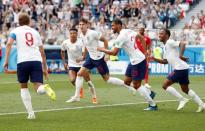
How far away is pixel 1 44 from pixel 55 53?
3.29 m

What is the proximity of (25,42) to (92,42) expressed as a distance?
5057 mm

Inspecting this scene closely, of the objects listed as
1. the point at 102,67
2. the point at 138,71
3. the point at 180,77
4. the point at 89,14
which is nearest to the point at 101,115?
the point at 138,71

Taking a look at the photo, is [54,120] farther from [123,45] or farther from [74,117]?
[123,45]

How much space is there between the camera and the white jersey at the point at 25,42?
49.6 ft

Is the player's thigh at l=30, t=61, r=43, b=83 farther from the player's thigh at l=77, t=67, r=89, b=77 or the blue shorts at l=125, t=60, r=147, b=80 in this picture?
the player's thigh at l=77, t=67, r=89, b=77

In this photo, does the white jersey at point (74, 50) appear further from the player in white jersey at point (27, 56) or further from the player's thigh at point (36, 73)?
the player's thigh at point (36, 73)

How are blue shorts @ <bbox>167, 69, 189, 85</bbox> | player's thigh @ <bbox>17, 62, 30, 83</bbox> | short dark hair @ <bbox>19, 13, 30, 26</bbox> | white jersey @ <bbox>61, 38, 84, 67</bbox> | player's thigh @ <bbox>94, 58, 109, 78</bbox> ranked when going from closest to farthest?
short dark hair @ <bbox>19, 13, 30, 26</bbox>
player's thigh @ <bbox>17, 62, 30, 83</bbox>
blue shorts @ <bbox>167, 69, 189, 85</bbox>
player's thigh @ <bbox>94, 58, 109, 78</bbox>
white jersey @ <bbox>61, 38, 84, 67</bbox>

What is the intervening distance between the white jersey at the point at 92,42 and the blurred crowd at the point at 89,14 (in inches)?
766

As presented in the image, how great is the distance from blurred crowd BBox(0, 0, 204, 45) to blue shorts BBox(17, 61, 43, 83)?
79.9ft

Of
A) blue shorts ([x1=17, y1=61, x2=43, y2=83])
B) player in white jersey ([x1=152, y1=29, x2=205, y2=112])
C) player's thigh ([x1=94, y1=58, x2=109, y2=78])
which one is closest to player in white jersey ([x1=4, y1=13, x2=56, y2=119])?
blue shorts ([x1=17, y1=61, x2=43, y2=83])

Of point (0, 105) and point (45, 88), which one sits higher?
point (45, 88)

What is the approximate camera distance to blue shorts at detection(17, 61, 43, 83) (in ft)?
49.9

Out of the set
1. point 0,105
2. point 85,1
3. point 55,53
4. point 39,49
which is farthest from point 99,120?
point 85,1

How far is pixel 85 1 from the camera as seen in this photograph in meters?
44.9
